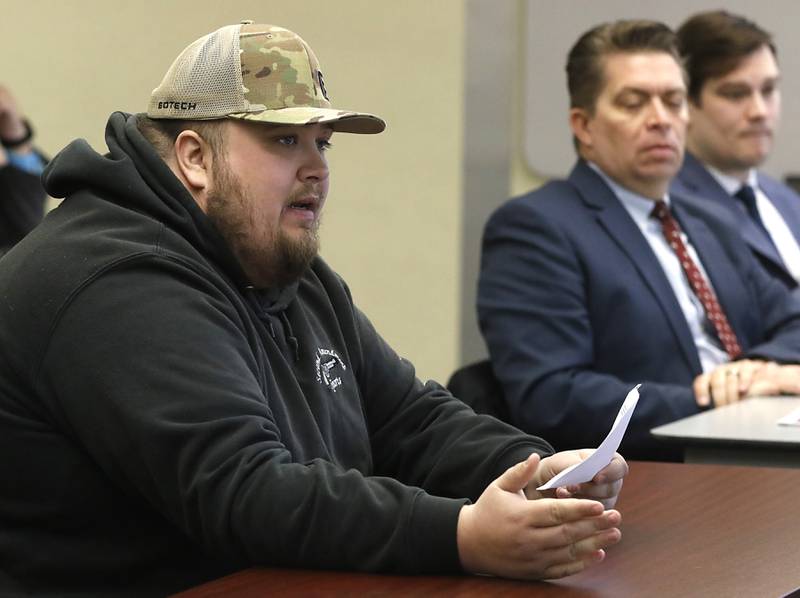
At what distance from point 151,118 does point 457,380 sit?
1314 mm

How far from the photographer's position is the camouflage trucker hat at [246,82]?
1.78m

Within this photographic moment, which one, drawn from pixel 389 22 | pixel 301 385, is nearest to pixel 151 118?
pixel 301 385

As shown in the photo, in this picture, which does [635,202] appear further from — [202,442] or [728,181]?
[202,442]

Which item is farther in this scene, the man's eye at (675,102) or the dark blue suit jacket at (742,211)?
the dark blue suit jacket at (742,211)

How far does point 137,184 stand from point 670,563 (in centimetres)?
79

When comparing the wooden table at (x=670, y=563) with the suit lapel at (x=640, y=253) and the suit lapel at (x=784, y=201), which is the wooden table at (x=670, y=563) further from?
the suit lapel at (x=784, y=201)

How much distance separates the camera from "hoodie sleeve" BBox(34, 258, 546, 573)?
1504 millimetres

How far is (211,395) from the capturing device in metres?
1.55

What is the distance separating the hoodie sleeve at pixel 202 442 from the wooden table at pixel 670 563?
0.04 m

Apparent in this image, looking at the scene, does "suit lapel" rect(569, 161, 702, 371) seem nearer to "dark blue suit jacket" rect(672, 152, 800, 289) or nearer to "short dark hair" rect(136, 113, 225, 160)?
"dark blue suit jacket" rect(672, 152, 800, 289)

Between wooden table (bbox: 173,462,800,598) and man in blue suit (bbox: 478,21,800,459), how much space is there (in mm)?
1133

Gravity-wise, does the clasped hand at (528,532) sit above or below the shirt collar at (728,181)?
above

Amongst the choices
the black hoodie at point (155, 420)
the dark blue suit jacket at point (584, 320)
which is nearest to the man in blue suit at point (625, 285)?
the dark blue suit jacket at point (584, 320)

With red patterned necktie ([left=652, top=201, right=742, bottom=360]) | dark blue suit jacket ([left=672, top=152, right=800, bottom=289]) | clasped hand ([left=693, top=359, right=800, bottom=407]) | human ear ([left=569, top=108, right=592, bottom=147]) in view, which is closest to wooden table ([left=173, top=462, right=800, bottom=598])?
clasped hand ([left=693, top=359, right=800, bottom=407])
